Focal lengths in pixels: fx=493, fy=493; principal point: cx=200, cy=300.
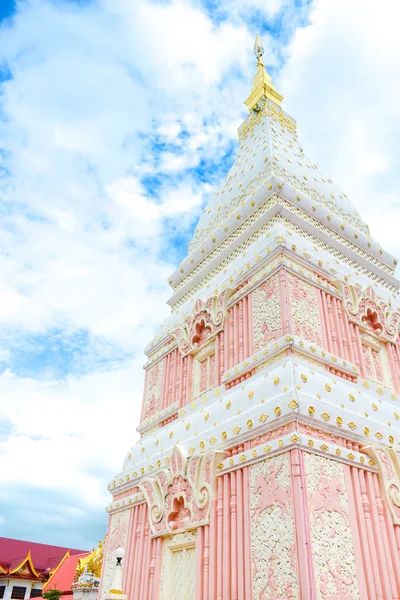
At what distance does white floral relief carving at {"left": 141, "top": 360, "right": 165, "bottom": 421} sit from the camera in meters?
9.55

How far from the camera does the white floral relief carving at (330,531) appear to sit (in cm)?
483

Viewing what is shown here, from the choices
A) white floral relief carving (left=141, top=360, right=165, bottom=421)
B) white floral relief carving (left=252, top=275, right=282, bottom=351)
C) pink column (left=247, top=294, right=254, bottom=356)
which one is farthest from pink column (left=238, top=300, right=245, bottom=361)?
white floral relief carving (left=141, top=360, right=165, bottom=421)

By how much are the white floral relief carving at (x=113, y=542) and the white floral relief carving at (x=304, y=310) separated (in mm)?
4198

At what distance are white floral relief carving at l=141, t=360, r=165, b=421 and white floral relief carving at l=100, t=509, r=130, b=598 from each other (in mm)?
1939

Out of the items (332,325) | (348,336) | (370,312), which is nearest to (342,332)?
(348,336)

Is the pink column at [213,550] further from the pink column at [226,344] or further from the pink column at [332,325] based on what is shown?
the pink column at [332,325]

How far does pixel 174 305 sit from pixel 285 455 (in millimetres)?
6230

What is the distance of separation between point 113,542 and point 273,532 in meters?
4.02

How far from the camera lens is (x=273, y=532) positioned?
206 inches

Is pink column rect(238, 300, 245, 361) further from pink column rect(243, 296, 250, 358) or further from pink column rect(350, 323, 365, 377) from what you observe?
Result: pink column rect(350, 323, 365, 377)

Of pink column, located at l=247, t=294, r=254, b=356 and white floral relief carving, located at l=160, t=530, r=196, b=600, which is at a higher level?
pink column, located at l=247, t=294, r=254, b=356

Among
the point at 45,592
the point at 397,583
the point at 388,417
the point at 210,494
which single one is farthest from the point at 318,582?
the point at 45,592

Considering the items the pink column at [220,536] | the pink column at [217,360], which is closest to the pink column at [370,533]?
the pink column at [220,536]

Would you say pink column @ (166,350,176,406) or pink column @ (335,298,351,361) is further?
pink column @ (166,350,176,406)
